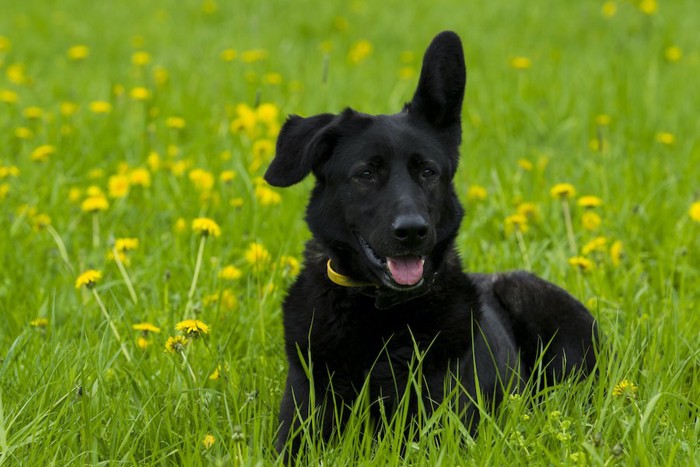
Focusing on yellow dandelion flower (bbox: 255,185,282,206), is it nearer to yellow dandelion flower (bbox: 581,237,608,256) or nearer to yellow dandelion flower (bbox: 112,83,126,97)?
yellow dandelion flower (bbox: 581,237,608,256)

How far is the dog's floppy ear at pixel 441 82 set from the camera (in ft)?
10.2

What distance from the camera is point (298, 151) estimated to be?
303 cm

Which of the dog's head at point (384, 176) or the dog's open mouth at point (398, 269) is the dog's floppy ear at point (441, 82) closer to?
the dog's head at point (384, 176)

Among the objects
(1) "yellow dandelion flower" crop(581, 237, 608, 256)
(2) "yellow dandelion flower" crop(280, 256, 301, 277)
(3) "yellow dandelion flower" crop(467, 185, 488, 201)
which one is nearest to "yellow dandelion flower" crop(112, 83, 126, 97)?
(3) "yellow dandelion flower" crop(467, 185, 488, 201)

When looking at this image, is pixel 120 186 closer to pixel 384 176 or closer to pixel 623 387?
pixel 384 176

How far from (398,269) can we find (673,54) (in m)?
5.77

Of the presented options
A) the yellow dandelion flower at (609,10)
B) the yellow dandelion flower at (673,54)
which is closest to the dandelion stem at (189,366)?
the yellow dandelion flower at (673,54)

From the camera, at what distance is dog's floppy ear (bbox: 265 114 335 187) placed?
3.00 metres

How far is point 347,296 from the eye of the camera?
9.86 feet

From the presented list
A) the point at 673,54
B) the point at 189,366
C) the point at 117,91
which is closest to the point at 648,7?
the point at 673,54

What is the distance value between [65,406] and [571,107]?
4885 millimetres

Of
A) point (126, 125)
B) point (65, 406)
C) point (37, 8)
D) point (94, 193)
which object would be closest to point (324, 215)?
point (65, 406)

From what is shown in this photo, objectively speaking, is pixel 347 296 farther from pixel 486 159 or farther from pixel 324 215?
pixel 486 159

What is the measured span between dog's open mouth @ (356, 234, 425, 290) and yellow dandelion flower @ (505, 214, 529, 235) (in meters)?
1.47
